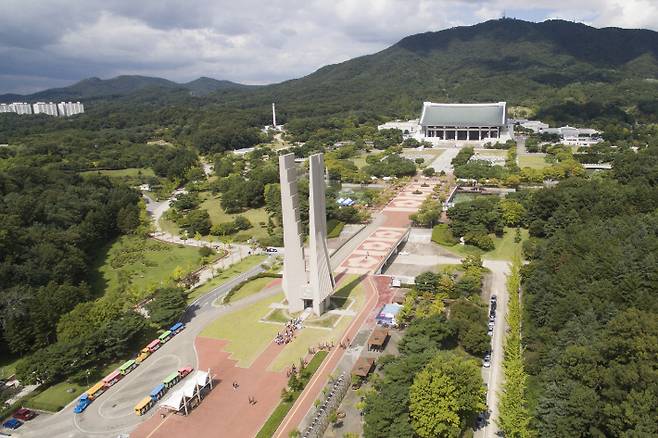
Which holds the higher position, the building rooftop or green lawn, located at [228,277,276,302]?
the building rooftop

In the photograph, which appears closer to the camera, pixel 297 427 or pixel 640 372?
pixel 640 372

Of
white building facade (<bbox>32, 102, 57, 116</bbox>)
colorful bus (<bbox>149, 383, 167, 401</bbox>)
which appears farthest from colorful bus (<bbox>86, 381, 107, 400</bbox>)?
white building facade (<bbox>32, 102, 57, 116</bbox>)

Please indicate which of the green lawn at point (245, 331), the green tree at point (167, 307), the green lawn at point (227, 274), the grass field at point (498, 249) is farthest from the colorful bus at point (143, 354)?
the grass field at point (498, 249)

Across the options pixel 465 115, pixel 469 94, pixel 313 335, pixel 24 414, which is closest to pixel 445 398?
pixel 313 335

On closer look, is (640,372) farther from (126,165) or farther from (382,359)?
(126,165)

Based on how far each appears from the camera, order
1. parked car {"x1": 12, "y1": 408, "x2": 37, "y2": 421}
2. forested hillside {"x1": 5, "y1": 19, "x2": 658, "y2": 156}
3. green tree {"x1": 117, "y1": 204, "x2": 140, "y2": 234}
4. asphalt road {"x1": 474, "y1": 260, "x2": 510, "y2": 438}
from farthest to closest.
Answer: forested hillside {"x1": 5, "y1": 19, "x2": 658, "y2": 156}, green tree {"x1": 117, "y1": 204, "x2": 140, "y2": 234}, parked car {"x1": 12, "y1": 408, "x2": 37, "y2": 421}, asphalt road {"x1": 474, "y1": 260, "x2": 510, "y2": 438}

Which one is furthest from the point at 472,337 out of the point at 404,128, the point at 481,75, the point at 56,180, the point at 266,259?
the point at 481,75

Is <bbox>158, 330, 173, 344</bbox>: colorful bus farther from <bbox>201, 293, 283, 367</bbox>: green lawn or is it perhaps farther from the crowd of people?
the crowd of people
